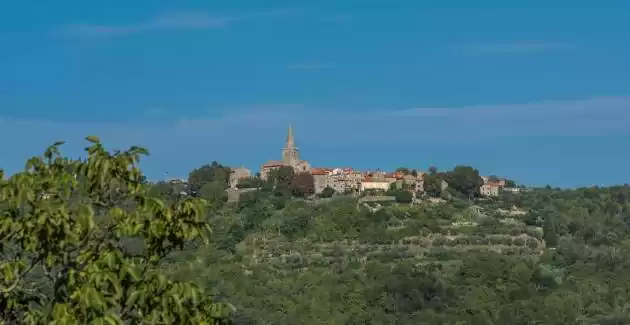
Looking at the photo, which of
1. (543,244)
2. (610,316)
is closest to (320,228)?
(543,244)

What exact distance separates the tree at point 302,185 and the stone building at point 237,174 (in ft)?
23.6

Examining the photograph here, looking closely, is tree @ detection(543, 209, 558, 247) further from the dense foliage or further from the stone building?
the stone building

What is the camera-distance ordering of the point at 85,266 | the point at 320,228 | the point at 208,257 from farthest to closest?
the point at 320,228 → the point at 208,257 → the point at 85,266

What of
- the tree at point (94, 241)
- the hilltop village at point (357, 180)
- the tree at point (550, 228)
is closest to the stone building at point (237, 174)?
the hilltop village at point (357, 180)

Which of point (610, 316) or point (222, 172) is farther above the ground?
point (222, 172)

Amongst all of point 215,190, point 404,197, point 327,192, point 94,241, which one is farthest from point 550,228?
point 94,241

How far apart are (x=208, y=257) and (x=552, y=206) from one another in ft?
128

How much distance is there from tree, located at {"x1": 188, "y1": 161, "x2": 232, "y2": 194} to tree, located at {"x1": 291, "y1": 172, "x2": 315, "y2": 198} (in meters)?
6.56

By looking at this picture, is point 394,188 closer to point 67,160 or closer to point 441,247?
point 441,247

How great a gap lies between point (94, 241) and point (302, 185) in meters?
81.0

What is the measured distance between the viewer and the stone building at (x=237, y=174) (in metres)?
94.3

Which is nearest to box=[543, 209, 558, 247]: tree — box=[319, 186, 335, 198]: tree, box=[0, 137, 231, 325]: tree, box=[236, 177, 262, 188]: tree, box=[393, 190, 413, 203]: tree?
box=[393, 190, 413, 203]: tree

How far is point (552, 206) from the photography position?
9488 cm

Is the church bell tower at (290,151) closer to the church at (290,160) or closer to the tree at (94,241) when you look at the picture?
the church at (290,160)
